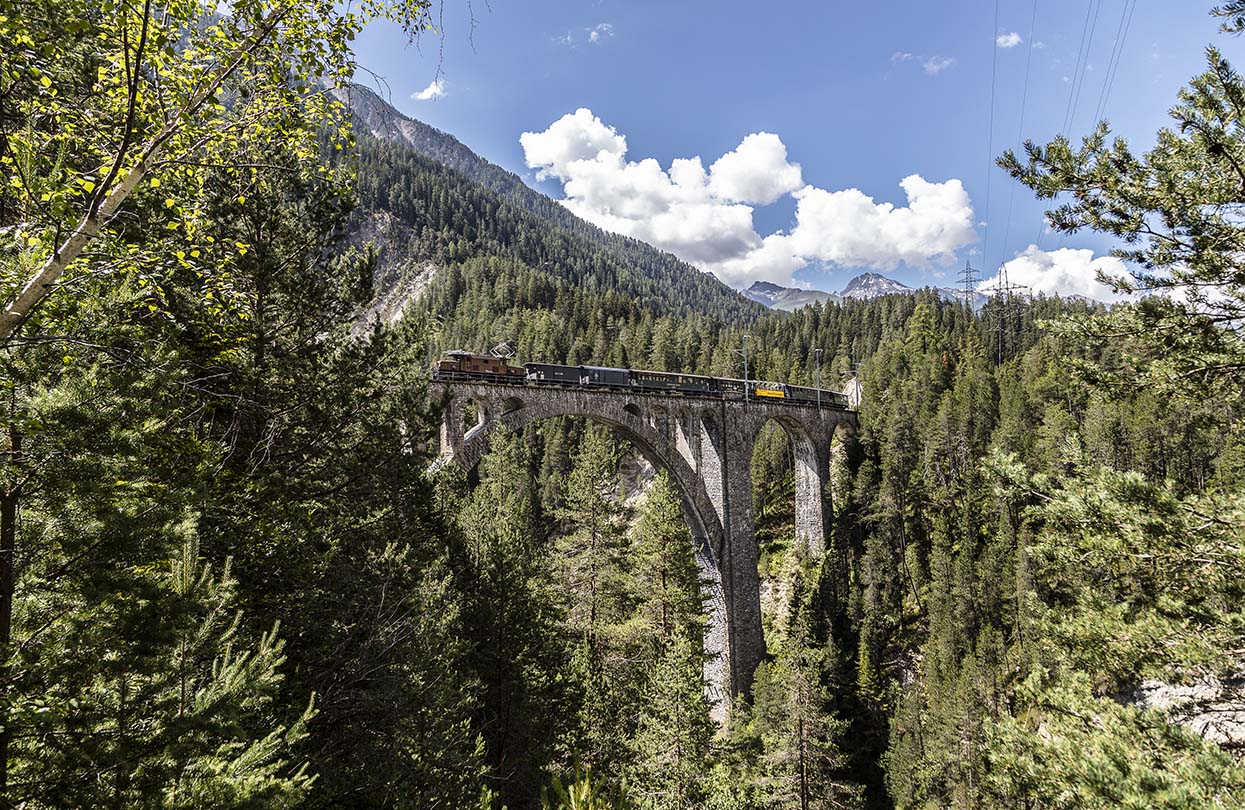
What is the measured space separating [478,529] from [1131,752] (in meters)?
16.1

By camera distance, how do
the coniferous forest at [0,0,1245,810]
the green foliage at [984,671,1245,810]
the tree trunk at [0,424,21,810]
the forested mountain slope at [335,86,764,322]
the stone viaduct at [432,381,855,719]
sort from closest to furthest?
the tree trunk at [0,424,21,810] < the coniferous forest at [0,0,1245,810] < the green foliage at [984,671,1245,810] < the stone viaduct at [432,381,855,719] < the forested mountain slope at [335,86,764,322]

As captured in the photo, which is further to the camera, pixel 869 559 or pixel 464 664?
pixel 869 559

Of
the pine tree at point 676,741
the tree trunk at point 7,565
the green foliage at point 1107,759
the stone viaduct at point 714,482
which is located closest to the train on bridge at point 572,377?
the stone viaduct at point 714,482

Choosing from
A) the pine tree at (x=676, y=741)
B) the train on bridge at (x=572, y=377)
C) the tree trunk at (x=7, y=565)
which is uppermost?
the train on bridge at (x=572, y=377)

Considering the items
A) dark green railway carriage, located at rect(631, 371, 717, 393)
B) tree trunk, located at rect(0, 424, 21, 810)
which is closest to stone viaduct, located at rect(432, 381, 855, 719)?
dark green railway carriage, located at rect(631, 371, 717, 393)

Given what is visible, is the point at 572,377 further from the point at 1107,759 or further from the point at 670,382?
the point at 1107,759

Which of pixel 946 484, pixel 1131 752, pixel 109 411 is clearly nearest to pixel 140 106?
pixel 109 411

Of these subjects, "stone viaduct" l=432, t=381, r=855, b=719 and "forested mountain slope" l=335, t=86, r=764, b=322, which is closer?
"stone viaduct" l=432, t=381, r=855, b=719

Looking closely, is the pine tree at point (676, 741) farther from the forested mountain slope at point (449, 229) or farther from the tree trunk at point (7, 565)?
the forested mountain slope at point (449, 229)

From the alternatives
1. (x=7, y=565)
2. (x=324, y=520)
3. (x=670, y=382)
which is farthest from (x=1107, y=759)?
(x=670, y=382)

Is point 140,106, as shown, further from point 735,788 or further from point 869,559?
point 869,559

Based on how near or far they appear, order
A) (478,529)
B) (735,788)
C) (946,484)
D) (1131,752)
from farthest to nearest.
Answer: (946,484) < (478,529) < (735,788) < (1131,752)

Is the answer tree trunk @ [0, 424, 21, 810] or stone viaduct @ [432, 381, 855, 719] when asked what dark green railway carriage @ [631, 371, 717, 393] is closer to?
stone viaduct @ [432, 381, 855, 719]

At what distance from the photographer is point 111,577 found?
9.87 feet
